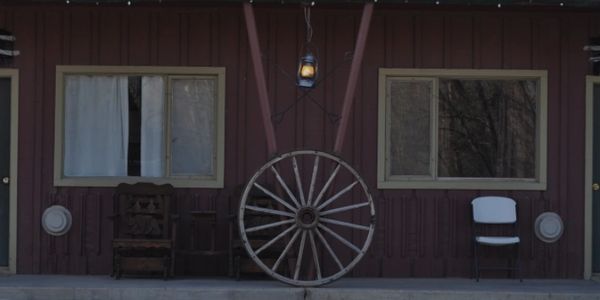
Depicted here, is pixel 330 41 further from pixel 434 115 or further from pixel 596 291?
pixel 596 291

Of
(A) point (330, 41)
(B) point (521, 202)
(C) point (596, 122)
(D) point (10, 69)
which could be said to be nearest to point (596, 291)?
(B) point (521, 202)

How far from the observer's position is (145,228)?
949 centimetres

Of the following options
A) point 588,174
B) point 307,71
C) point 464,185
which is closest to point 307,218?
point 307,71

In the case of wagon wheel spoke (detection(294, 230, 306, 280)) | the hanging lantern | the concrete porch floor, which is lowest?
the concrete porch floor

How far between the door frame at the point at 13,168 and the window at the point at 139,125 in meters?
0.52

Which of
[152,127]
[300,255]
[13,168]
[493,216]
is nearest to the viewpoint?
[300,255]

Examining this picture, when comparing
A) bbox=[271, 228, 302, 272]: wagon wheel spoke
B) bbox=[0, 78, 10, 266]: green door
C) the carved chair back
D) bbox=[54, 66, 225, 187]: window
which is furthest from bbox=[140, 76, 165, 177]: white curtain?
bbox=[271, 228, 302, 272]: wagon wheel spoke

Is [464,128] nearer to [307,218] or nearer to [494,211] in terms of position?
[494,211]

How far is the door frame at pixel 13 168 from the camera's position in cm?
995

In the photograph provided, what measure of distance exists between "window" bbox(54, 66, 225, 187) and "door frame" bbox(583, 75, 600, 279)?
13.8 feet

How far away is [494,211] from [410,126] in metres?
1.34

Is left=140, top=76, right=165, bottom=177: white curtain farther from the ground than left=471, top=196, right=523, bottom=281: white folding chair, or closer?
farther from the ground

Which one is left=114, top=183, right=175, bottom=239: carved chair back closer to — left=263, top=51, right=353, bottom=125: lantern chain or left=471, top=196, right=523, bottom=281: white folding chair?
left=263, top=51, right=353, bottom=125: lantern chain

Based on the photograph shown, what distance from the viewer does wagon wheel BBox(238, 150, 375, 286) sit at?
347 inches
